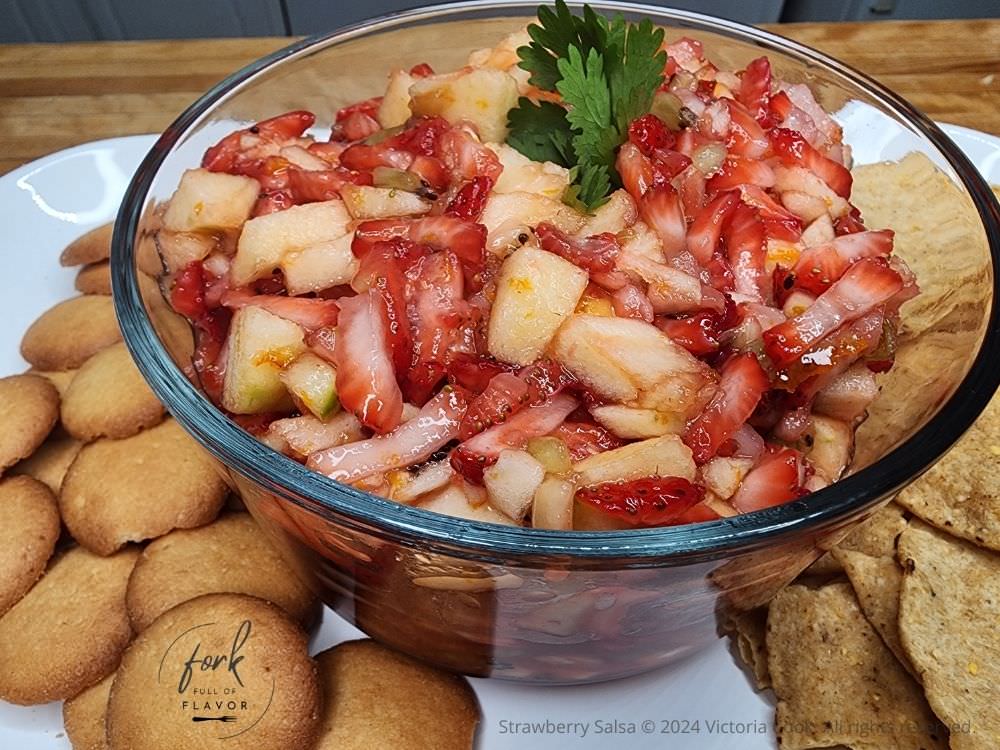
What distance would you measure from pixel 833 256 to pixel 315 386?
0.77m

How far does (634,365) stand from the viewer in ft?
3.86

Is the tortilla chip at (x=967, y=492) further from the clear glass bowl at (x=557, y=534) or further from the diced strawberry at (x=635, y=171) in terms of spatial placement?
the diced strawberry at (x=635, y=171)

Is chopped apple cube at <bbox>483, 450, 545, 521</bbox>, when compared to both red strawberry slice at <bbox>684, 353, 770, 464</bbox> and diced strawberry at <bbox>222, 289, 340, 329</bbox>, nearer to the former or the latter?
red strawberry slice at <bbox>684, 353, 770, 464</bbox>

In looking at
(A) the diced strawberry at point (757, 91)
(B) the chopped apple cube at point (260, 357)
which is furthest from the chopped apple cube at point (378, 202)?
(A) the diced strawberry at point (757, 91)

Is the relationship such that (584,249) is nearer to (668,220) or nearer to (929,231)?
(668,220)

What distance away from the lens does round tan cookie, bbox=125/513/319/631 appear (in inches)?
59.4

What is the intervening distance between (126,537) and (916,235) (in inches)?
58.9

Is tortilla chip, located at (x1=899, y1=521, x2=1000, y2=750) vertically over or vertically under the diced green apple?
under

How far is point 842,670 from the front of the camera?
147 centimetres

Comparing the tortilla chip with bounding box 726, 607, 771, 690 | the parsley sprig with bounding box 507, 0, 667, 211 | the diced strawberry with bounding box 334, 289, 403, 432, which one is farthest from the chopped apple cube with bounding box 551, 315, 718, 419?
the tortilla chip with bounding box 726, 607, 771, 690

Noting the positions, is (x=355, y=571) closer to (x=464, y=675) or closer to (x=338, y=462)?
(x=338, y=462)

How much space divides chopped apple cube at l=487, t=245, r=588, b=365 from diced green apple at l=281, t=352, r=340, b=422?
0.70 ft

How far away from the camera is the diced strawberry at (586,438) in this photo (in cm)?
117

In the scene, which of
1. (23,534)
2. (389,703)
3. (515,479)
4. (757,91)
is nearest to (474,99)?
(757,91)
